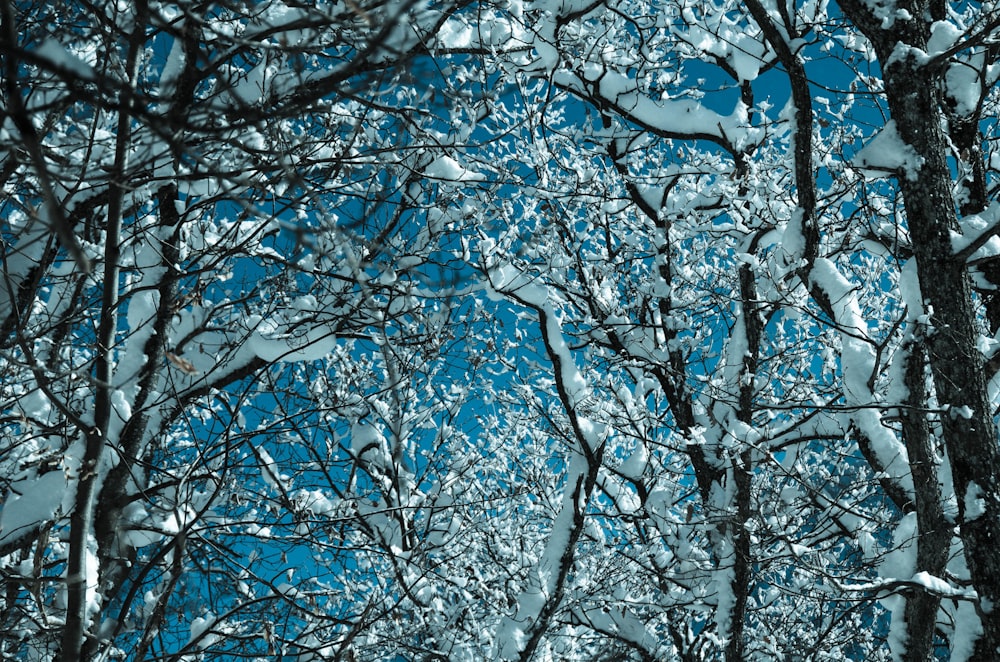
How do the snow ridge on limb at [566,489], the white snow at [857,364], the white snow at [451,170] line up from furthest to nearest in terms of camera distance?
the snow ridge on limb at [566,489] → the white snow at [857,364] → the white snow at [451,170]

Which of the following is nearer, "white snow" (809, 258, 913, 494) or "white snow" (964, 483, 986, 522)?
"white snow" (964, 483, 986, 522)

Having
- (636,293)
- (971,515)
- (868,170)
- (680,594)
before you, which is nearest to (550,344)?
(868,170)

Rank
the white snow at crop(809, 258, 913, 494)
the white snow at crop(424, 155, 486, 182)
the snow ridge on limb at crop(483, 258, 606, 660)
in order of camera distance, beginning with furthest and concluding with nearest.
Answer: the snow ridge on limb at crop(483, 258, 606, 660) → the white snow at crop(809, 258, 913, 494) → the white snow at crop(424, 155, 486, 182)

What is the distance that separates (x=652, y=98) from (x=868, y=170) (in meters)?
2.26

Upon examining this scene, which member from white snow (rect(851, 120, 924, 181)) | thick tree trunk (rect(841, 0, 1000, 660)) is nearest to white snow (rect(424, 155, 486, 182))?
white snow (rect(851, 120, 924, 181))

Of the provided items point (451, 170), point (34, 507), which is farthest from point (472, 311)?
point (34, 507)

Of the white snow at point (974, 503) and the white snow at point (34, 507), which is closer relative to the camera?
the white snow at point (34, 507)

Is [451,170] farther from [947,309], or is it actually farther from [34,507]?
[947,309]

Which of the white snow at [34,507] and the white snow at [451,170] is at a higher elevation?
the white snow at [451,170]


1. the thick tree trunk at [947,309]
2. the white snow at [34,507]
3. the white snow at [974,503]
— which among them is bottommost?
the white snow at [34,507]

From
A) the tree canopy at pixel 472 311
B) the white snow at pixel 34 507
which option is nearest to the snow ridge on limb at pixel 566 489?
the tree canopy at pixel 472 311

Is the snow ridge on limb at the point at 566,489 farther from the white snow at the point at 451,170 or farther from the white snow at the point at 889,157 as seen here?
the white snow at the point at 889,157

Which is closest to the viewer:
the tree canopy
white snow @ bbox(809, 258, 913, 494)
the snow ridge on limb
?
the tree canopy

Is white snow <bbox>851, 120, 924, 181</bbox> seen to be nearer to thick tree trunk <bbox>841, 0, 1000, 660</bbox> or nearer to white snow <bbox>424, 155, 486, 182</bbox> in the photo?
A: thick tree trunk <bbox>841, 0, 1000, 660</bbox>
